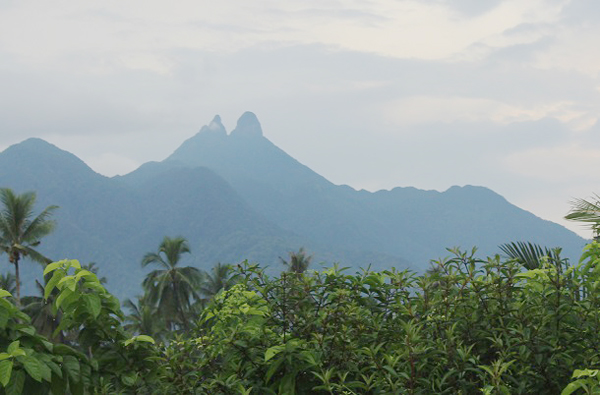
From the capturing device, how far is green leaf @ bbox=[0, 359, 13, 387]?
3084 mm

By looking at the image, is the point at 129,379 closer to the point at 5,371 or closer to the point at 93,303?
the point at 93,303

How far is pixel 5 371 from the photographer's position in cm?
311

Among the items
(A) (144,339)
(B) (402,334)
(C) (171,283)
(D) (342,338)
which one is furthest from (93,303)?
(C) (171,283)

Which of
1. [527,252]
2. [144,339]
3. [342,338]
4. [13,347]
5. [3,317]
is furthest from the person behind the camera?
[527,252]

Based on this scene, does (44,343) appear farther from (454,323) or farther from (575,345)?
(575,345)

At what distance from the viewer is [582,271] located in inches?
159

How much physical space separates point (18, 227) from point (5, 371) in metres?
31.5

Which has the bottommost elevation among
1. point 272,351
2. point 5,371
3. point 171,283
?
point 171,283

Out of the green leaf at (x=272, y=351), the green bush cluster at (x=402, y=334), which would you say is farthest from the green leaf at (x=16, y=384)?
the green leaf at (x=272, y=351)

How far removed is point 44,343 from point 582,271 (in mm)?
2908

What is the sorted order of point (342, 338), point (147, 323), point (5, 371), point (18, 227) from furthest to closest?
point (147, 323) < point (18, 227) < point (342, 338) < point (5, 371)

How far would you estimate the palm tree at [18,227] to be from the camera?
32.0 meters

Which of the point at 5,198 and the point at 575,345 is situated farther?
the point at 5,198

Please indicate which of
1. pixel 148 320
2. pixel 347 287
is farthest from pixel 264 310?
pixel 148 320
